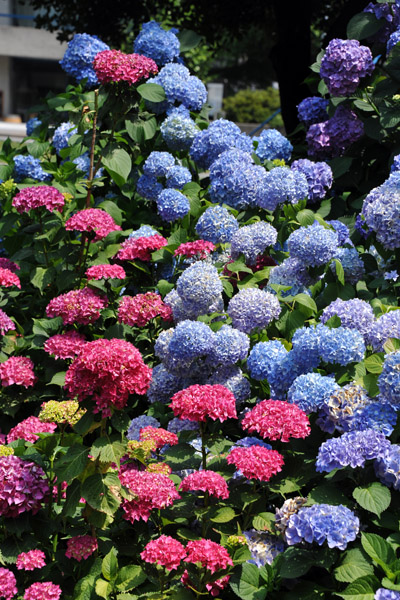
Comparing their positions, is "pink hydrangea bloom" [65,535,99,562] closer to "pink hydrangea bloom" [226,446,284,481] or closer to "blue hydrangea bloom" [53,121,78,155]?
"pink hydrangea bloom" [226,446,284,481]

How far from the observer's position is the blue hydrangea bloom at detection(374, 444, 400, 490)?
194 cm

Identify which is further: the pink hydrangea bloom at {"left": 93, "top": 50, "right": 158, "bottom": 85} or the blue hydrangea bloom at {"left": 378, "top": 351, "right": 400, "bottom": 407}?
the pink hydrangea bloom at {"left": 93, "top": 50, "right": 158, "bottom": 85}

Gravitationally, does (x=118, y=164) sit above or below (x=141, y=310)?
above

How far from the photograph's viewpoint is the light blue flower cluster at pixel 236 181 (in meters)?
3.48

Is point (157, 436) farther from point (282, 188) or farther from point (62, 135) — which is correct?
point (62, 135)

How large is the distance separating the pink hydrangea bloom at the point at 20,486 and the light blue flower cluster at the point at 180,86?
2690mm

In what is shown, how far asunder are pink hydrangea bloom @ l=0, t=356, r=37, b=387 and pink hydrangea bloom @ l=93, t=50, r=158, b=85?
139 cm

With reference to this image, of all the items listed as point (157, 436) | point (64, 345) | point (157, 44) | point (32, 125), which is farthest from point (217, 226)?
point (32, 125)

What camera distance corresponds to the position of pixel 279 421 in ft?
6.72

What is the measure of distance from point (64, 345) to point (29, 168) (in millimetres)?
1634

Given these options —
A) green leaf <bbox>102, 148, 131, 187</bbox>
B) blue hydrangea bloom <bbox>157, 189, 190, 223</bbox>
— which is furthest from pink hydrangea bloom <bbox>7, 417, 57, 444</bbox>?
green leaf <bbox>102, 148, 131, 187</bbox>

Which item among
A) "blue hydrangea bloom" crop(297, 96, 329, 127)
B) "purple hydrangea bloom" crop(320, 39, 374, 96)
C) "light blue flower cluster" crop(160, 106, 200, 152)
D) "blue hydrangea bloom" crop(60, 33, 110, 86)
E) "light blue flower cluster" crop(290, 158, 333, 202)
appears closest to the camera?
"light blue flower cluster" crop(290, 158, 333, 202)

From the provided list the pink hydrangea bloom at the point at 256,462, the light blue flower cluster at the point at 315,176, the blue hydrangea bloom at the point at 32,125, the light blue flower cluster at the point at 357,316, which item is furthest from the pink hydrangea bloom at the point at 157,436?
the blue hydrangea bloom at the point at 32,125

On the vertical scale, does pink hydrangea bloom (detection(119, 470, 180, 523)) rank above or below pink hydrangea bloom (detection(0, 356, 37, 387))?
above
